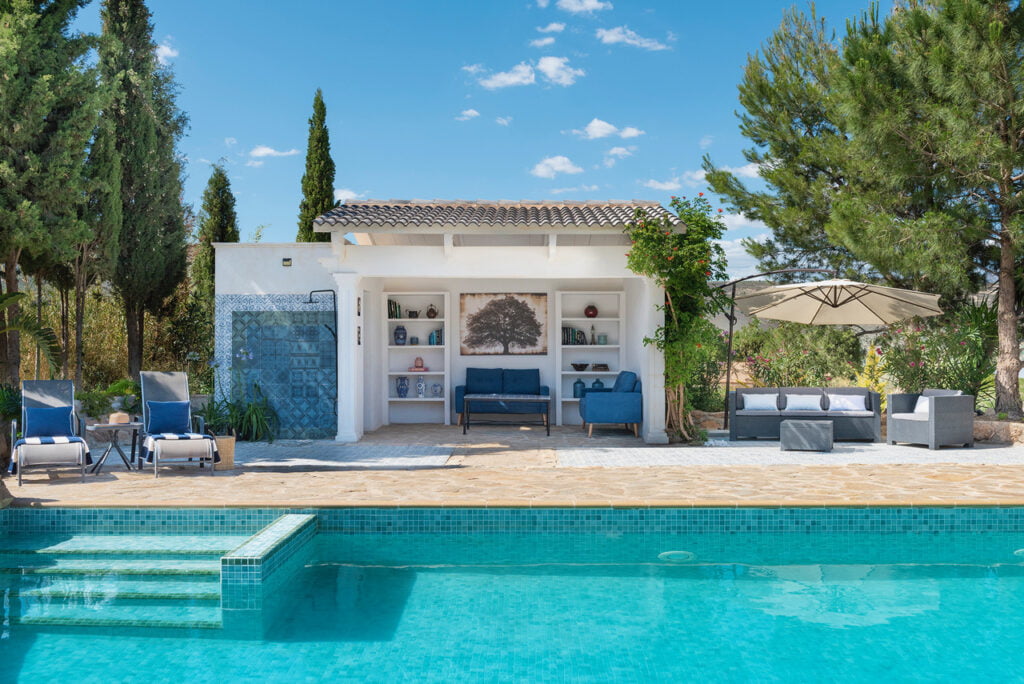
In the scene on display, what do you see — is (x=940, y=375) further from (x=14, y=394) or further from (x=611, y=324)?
(x=14, y=394)

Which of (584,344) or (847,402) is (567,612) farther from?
(584,344)

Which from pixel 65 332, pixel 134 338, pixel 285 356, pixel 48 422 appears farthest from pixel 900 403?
pixel 65 332

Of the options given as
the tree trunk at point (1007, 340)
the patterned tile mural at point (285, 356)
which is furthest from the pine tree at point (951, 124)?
the patterned tile mural at point (285, 356)

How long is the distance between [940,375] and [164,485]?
10.8 meters

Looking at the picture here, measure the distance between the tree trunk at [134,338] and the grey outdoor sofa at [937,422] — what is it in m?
12.2

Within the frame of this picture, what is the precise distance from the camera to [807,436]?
32.8 ft

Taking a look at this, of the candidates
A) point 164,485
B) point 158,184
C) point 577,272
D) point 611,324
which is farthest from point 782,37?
point 164,485

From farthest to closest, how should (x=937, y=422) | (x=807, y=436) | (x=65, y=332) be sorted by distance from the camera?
(x=65, y=332) < (x=937, y=422) < (x=807, y=436)

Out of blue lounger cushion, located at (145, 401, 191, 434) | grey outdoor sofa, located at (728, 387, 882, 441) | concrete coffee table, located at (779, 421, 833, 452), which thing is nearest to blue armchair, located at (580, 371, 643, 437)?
grey outdoor sofa, located at (728, 387, 882, 441)

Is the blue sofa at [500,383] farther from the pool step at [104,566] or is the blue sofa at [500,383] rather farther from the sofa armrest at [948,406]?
the pool step at [104,566]

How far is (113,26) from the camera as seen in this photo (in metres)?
14.4

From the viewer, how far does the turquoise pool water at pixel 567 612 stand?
4.21 metres

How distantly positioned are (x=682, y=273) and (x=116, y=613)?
7581 millimetres

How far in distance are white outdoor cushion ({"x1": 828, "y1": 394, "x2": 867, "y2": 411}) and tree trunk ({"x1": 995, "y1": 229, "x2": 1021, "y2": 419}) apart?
93.6 inches
